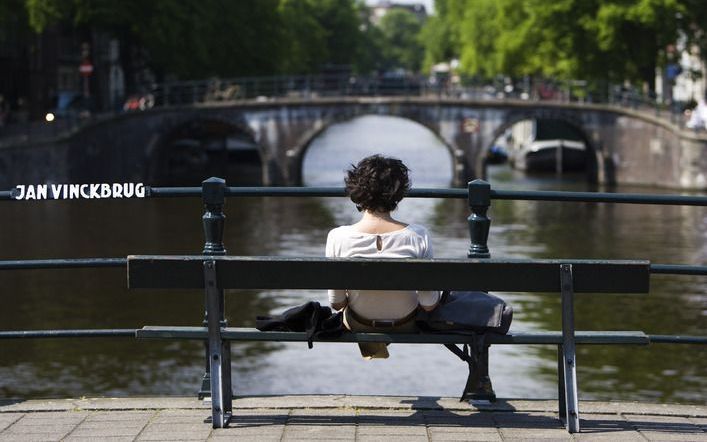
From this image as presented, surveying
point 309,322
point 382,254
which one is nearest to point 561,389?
point 382,254

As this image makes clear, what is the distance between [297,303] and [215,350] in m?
15.6

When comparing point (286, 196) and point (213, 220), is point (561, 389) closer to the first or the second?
point (286, 196)

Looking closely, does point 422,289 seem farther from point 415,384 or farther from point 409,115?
point 409,115

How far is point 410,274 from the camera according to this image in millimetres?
6117

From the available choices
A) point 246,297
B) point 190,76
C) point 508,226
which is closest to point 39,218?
point 508,226

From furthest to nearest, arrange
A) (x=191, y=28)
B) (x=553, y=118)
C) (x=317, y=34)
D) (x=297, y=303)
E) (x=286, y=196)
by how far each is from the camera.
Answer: (x=317, y=34) → (x=553, y=118) → (x=191, y=28) → (x=297, y=303) → (x=286, y=196)

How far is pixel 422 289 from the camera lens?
614cm

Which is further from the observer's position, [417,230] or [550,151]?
[550,151]

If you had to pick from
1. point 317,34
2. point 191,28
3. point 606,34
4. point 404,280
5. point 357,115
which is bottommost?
point 404,280

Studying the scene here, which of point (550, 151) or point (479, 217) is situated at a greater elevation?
point (550, 151)

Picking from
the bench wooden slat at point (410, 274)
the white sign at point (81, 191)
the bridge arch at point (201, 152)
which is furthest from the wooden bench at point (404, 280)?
the bridge arch at point (201, 152)

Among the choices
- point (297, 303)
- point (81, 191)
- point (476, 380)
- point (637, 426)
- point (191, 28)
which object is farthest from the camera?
point (191, 28)

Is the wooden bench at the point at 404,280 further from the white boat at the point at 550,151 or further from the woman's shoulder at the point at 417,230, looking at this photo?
the white boat at the point at 550,151

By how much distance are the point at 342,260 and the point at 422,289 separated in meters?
0.35
